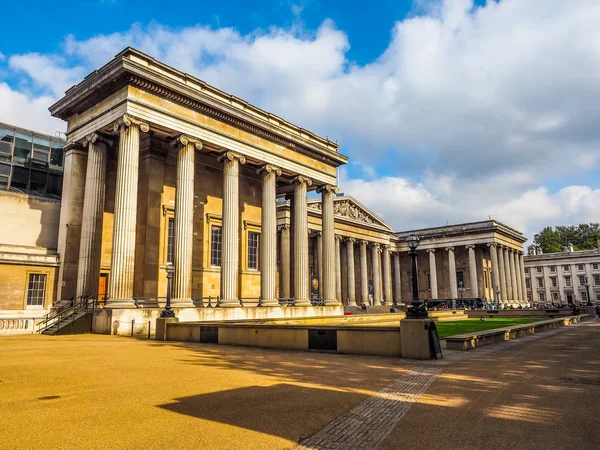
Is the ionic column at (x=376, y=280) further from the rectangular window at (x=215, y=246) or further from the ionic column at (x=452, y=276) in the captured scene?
the rectangular window at (x=215, y=246)

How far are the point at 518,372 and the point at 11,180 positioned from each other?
34880mm

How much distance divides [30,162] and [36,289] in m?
12.1

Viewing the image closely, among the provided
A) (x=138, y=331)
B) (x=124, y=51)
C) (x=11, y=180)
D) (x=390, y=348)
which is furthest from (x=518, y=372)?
(x=11, y=180)

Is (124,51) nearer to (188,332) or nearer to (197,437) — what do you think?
(188,332)

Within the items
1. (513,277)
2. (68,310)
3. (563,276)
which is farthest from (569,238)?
(68,310)

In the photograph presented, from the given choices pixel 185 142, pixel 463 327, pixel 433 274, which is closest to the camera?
pixel 463 327

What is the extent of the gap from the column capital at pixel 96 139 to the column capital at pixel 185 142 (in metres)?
4.00

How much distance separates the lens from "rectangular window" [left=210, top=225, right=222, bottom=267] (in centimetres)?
3347

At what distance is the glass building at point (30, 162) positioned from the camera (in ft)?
106

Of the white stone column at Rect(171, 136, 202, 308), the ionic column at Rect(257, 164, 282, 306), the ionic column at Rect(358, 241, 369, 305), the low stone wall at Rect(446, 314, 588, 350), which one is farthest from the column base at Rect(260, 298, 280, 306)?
the ionic column at Rect(358, 241, 369, 305)

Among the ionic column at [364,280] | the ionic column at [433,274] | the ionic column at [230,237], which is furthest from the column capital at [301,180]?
the ionic column at [433,274]

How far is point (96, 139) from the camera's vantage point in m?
26.4

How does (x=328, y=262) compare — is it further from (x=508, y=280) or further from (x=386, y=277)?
(x=508, y=280)

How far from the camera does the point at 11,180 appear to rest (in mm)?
32344
